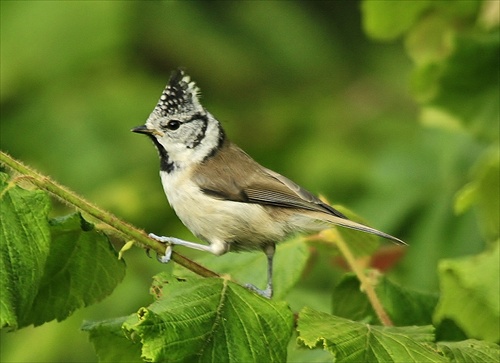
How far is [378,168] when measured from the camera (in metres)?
5.48

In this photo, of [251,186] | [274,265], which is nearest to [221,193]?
[251,186]

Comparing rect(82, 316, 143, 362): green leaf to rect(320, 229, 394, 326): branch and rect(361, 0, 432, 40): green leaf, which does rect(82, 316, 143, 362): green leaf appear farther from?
rect(361, 0, 432, 40): green leaf

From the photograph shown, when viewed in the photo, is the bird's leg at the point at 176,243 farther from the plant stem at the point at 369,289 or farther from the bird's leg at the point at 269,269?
the plant stem at the point at 369,289

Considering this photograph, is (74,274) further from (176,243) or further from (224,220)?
(224,220)

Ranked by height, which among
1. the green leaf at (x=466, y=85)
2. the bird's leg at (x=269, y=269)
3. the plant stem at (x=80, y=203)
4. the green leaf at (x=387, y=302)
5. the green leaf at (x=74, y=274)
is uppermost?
the green leaf at (x=466, y=85)

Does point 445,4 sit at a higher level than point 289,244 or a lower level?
higher

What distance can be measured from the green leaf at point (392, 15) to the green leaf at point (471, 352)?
1770mm

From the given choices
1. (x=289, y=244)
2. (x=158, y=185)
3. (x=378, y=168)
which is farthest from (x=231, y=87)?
(x=289, y=244)

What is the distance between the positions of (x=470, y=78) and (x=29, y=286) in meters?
2.25

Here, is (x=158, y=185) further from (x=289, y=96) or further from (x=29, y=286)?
(x=29, y=286)

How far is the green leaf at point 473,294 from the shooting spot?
296cm

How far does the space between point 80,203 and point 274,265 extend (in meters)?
1.06

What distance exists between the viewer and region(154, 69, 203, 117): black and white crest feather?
347cm

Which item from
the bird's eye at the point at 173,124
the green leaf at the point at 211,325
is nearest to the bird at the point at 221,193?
the bird's eye at the point at 173,124
